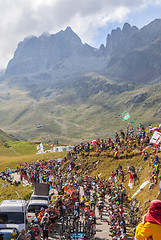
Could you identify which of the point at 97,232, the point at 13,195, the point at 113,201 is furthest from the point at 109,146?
the point at 97,232

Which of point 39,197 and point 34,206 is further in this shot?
point 39,197

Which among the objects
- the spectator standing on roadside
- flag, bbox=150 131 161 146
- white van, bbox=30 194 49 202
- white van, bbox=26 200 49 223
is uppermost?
flag, bbox=150 131 161 146

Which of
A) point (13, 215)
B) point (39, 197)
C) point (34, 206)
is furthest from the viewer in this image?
point (39, 197)

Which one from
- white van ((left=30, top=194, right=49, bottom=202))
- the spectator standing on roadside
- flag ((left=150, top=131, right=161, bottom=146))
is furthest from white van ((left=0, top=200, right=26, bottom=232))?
flag ((left=150, top=131, right=161, bottom=146))

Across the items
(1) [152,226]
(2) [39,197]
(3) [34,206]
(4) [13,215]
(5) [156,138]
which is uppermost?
(5) [156,138]

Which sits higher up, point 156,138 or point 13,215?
point 156,138

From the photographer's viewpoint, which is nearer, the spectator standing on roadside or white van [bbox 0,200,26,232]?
the spectator standing on roadside

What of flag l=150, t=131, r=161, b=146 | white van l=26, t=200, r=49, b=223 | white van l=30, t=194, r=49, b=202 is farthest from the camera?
flag l=150, t=131, r=161, b=146

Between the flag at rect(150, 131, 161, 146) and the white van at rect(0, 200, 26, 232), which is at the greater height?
the flag at rect(150, 131, 161, 146)

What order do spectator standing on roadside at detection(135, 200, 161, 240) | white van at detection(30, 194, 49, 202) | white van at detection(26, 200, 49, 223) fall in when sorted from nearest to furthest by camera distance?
1. spectator standing on roadside at detection(135, 200, 161, 240)
2. white van at detection(26, 200, 49, 223)
3. white van at detection(30, 194, 49, 202)

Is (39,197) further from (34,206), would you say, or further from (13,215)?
(13,215)

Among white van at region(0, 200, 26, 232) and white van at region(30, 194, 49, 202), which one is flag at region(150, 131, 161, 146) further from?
white van at region(0, 200, 26, 232)

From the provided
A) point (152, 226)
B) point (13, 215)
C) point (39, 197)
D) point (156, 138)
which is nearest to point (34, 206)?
point (39, 197)

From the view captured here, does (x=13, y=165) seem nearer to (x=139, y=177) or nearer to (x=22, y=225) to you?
(x=139, y=177)
